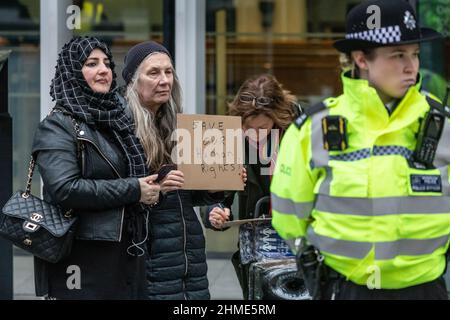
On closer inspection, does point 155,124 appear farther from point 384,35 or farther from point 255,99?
point 384,35

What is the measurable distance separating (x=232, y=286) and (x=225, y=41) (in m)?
2.41

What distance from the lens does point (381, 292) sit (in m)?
3.37

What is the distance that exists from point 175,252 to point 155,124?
2.16 ft

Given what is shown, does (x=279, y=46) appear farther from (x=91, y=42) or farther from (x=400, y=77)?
(x=400, y=77)

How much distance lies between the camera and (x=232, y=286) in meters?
8.33

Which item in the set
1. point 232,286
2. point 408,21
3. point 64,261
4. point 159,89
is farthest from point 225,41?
point 408,21

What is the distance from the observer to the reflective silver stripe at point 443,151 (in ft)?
11.1

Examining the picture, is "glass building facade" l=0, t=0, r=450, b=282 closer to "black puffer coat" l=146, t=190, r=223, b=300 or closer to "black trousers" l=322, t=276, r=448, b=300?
"black puffer coat" l=146, t=190, r=223, b=300

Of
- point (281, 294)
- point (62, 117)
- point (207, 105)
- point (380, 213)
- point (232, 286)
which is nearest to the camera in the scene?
point (380, 213)

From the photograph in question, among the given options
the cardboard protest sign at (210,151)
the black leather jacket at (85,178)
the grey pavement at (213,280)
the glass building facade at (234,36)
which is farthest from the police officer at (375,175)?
the glass building facade at (234,36)

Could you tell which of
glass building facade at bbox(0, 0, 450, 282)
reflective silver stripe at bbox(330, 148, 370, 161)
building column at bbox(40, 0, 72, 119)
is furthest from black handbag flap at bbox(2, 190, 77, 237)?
glass building facade at bbox(0, 0, 450, 282)

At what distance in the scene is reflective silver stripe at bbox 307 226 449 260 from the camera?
327 cm

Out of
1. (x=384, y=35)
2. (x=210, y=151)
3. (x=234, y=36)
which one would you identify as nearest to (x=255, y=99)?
(x=210, y=151)

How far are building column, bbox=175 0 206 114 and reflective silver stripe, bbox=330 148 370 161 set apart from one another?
4717 millimetres
